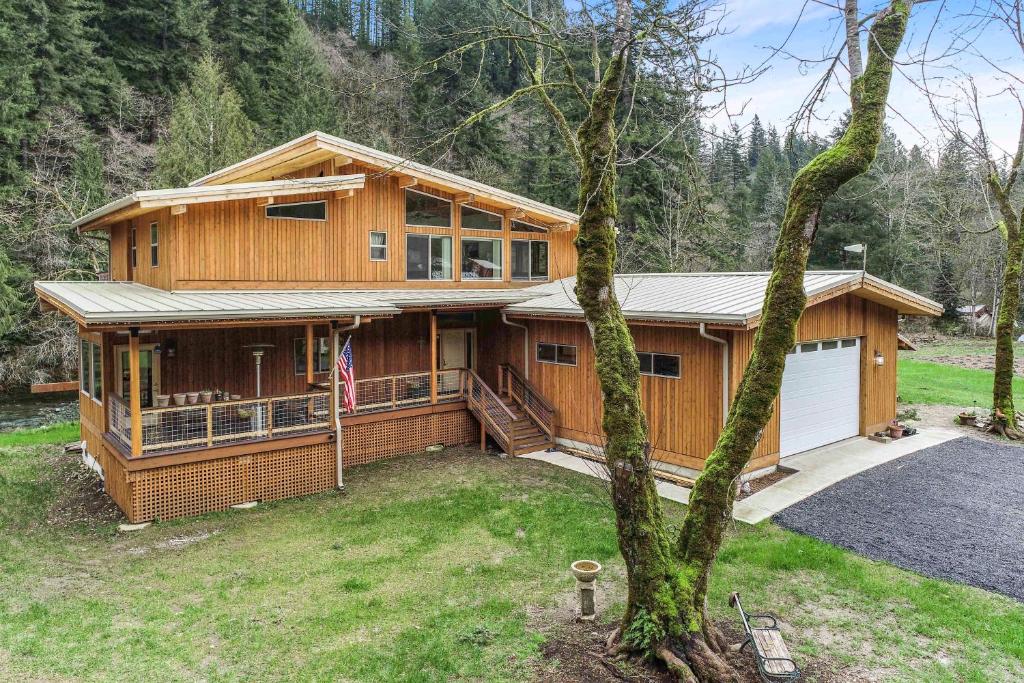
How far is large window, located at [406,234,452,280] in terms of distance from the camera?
15.0 metres

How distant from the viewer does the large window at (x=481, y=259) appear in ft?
52.2

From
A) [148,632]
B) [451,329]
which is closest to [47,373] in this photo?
[451,329]

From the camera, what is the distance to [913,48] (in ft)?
16.4

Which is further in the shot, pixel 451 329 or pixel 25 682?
pixel 451 329

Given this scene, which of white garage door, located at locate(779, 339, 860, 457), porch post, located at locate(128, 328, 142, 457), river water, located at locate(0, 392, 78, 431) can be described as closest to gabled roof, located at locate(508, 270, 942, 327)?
white garage door, located at locate(779, 339, 860, 457)

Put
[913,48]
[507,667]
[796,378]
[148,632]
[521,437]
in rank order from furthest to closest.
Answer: [521,437], [796,378], [148,632], [507,667], [913,48]

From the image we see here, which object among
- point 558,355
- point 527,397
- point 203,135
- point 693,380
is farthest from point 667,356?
point 203,135

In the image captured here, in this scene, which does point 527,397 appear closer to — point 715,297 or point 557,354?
point 557,354

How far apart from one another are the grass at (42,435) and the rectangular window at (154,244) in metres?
5.99

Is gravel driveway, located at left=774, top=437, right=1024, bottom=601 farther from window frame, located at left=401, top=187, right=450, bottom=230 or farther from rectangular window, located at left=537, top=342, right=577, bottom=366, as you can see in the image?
window frame, located at left=401, top=187, right=450, bottom=230

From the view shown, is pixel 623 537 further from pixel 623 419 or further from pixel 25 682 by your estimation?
pixel 25 682

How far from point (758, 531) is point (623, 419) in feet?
14.6

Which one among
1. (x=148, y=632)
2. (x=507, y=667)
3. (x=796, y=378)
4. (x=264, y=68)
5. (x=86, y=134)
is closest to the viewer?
(x=507, y=667)

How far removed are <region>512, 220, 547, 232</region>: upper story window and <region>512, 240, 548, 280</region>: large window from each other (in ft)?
0.98
